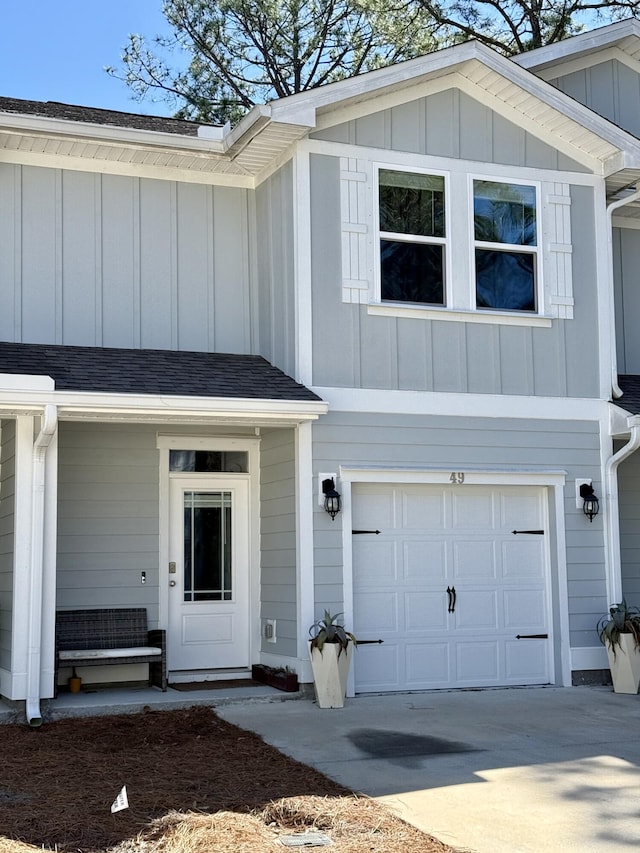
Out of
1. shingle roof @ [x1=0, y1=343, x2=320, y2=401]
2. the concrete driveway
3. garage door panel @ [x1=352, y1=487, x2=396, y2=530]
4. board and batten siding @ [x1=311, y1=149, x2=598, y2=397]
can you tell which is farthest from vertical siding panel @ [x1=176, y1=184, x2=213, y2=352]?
the concrete driveway

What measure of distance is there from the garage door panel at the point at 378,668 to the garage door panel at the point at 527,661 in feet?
3.92

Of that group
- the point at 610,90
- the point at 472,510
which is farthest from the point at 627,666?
the point at 610,90

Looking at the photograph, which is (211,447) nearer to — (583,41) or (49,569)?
(49,569)

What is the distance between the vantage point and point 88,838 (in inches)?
213

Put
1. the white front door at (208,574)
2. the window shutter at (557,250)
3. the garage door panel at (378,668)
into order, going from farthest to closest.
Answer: the window shutter at (557,250), the white front door at (208,574), the garage door panel at (378,668)

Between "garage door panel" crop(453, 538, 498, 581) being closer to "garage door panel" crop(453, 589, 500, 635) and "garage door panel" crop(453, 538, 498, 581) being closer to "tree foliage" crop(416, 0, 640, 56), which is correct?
"garage door panel" crop(453, 589, 500, 635)

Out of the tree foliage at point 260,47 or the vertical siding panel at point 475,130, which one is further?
the tree foliage at point 260,47

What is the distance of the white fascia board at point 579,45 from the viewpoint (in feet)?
39.0

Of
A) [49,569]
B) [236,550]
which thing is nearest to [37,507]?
[49,569]

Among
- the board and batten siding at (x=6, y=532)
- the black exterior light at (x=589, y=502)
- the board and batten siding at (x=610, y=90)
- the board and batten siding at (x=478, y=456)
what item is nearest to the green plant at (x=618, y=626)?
the board and batten siding at (x=478, y=456)

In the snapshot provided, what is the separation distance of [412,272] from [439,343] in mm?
746

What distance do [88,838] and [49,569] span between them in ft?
12.8

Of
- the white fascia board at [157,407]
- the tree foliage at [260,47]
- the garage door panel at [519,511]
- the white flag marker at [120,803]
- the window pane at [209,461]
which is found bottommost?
the white flag marker at [120,803]

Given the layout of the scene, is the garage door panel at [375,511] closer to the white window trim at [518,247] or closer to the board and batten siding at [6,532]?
the white window trim at [518,247]
